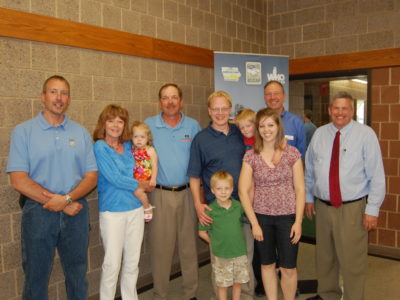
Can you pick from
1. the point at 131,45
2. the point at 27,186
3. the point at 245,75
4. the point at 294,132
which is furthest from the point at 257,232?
the point at 245,75

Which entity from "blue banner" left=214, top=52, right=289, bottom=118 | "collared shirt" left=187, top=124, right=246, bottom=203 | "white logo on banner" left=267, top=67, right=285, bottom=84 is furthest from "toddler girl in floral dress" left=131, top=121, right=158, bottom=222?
"white logo on banner" left=267, top=67, right=285, bottom=84

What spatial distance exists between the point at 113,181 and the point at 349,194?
1.80m

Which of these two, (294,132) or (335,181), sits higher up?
(294,132)

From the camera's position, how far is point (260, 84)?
14.7 feet

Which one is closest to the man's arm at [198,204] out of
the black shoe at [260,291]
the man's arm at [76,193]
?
the man's arm at [76,193]

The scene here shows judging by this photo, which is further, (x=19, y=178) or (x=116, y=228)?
(x=116, y=228)

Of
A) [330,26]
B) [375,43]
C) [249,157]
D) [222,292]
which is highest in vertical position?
[330,26]

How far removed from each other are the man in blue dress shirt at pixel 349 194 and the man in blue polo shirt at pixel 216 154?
656mm

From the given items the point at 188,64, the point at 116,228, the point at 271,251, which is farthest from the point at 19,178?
the point at 188,64

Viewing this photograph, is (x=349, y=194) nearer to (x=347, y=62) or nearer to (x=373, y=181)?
(x=373, y=181)

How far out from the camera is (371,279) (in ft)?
12.7

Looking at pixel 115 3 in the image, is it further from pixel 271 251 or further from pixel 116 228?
pixel 271 251

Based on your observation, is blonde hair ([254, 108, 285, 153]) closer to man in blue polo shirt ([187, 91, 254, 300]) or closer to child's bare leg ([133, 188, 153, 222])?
man in blue polo shirt ([187, 91, 254, 300])

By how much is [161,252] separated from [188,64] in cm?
219
